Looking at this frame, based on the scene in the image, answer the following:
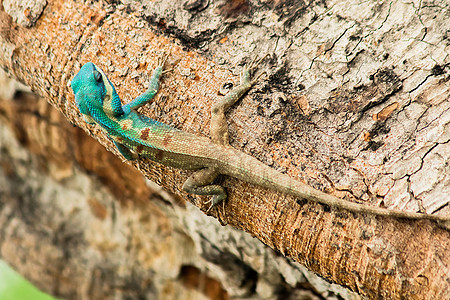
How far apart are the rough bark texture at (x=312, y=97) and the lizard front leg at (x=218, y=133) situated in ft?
0.23

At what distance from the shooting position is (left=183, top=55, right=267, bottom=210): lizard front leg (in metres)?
2.69

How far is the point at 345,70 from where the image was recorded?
2605mm

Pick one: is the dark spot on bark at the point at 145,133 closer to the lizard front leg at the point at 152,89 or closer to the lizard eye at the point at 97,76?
the lizard front leg at the point at 152,89

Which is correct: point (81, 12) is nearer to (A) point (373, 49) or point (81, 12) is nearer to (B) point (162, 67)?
(B) point (162, 67)

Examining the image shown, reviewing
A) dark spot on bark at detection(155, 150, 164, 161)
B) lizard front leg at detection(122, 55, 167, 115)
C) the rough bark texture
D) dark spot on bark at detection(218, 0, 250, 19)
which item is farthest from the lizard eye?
dark spot on bark at detection(218, 0, 250, 19)

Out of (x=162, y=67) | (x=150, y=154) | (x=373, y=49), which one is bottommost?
(x=150, y=154)

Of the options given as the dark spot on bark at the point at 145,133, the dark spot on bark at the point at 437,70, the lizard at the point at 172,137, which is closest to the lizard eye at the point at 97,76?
the lizard at the point at 172,137

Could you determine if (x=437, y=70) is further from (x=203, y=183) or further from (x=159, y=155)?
(x=159, y=155)

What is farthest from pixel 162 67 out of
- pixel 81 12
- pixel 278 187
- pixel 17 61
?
pixel 17 61

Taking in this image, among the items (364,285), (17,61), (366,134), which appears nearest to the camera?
(364,285)

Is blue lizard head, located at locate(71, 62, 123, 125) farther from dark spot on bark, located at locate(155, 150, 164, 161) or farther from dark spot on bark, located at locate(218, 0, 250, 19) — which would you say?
dark spot on bark, located at locate(218, 0, 250, 19)

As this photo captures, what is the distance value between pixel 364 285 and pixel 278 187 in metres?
0.73

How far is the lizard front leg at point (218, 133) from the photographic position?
2.69 m

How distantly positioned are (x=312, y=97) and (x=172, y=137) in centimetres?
103
